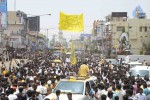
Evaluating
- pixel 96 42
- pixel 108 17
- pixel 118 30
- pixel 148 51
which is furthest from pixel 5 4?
pixel 96 42

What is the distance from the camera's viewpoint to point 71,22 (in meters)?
26.6

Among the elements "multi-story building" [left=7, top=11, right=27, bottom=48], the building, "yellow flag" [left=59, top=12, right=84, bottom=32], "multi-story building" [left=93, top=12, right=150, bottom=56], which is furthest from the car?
"multi-story building" [left=7, top=11, right=27, bottom=48]

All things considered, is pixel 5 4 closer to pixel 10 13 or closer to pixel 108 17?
pixel 10 13

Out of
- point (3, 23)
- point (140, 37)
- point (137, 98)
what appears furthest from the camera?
point (140, 37)

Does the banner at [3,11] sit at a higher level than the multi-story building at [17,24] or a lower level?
lower

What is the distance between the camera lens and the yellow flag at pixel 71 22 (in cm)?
2646

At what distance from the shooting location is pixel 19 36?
95.2 metres

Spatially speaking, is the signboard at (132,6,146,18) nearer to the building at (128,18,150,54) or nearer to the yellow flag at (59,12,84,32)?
the building at (128,18,150,54)

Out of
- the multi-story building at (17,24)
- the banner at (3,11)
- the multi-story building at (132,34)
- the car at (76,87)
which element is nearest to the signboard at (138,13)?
the multi-story building at (132,34)

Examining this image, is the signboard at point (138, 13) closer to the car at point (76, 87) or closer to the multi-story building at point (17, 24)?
the multi-story building at point (17, 24)

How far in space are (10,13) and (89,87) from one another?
86.1 metres

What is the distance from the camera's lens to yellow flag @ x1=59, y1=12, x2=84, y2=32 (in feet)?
86.8

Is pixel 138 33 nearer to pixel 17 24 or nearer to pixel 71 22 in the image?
pixel 17 24

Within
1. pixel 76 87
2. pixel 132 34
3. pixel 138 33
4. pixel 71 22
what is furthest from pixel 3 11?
pixel 132 34
